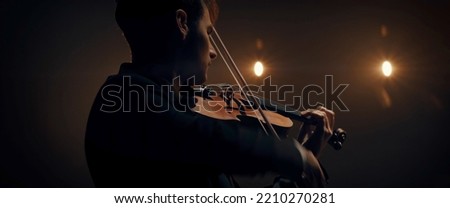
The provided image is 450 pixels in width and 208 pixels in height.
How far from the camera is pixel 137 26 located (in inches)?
76.0

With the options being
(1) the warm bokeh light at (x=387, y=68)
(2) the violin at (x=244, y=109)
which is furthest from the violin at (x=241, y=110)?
(1) the warm bokeh light at (x=387, y=68)

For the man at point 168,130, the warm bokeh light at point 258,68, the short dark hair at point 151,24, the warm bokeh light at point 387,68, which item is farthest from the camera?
the warm bokeh light at point 387,68

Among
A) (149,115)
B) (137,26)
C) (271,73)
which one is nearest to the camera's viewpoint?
(149,115)


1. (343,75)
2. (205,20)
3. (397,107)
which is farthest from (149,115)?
(397,107)

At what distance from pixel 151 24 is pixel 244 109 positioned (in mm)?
380

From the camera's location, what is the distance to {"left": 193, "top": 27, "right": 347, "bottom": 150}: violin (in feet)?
6.06

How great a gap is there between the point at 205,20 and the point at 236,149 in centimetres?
44

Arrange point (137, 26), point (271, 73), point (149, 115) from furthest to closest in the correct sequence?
point (271, 73) → point (137, 26) → point (149, 115)

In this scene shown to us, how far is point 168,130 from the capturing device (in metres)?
1.80

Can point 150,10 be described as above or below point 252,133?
above

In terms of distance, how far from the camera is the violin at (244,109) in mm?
1846

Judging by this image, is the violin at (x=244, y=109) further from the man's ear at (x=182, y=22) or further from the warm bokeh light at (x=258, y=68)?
the warm bokeh light at (x=258, y=68)

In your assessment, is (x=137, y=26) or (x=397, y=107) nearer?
(x=137, y=26)

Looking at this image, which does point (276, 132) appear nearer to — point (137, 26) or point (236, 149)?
point (236, 149)
